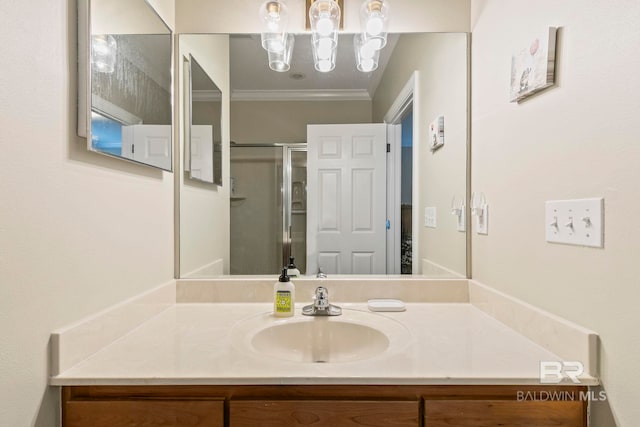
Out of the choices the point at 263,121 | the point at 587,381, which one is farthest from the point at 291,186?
the point at 587,381

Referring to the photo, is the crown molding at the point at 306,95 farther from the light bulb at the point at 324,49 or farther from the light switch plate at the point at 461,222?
the light switch plate at the point at 461,222

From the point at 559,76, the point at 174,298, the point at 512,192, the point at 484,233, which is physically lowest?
the point at 174,298

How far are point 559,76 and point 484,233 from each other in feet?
1.88

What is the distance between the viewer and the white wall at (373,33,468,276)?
138cm

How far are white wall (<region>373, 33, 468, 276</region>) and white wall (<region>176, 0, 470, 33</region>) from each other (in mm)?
51

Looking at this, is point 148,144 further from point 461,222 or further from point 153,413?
point 461,222

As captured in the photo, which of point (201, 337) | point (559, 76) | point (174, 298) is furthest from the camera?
point (174, 298)

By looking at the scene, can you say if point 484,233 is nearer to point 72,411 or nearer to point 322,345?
point 322,345

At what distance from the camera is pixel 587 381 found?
74 centimetres

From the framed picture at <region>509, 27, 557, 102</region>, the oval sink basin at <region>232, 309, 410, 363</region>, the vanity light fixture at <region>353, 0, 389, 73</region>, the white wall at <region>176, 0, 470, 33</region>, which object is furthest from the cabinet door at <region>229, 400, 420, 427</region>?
the white wall at <region>176, 0, 470, 33</region>

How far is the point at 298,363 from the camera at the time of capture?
82 centimetres

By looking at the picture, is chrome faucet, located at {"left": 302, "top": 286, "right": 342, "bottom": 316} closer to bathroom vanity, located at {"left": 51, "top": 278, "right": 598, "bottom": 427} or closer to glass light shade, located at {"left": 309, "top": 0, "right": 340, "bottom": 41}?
bathroom vanity, located at {"left": 51, "top": 278, "right": 598, "bottom": 427}

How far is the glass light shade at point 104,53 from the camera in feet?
2.77

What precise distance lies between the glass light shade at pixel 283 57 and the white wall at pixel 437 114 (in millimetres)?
389
